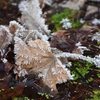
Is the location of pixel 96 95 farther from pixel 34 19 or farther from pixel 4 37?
pixel 34 19

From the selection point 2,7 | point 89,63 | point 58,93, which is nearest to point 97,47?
point 89,63

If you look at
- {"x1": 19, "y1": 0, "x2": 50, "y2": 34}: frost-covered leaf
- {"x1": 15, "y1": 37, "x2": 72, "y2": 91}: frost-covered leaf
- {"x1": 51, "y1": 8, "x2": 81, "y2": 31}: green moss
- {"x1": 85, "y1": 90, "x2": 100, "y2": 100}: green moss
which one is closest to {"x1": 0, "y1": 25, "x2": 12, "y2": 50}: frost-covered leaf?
{"x1": 15, "y1": 37, "x2": 72, "y2": 91}: frost-covered leaf

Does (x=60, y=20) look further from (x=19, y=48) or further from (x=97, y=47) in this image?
(x=19, y=48)

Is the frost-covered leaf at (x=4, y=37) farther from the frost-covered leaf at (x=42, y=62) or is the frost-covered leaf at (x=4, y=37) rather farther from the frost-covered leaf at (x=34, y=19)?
the frost-covered leaf at (x=34, y=19)

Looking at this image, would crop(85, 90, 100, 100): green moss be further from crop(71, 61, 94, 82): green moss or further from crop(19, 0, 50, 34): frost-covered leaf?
crop(19, 0, 50, 34): frost-covered leaf

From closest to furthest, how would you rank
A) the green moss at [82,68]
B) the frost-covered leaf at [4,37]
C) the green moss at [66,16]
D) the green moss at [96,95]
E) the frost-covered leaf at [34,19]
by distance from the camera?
the green moss at [96,95], the green moss at [82,68], the frost-covered leaf at [4,37], the frost-covered leaf at [34,19], the green moss at [66,16]

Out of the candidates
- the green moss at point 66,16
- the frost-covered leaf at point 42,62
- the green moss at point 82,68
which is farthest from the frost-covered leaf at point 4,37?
the green moss at point 66,16

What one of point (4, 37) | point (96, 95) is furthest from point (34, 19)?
point (96, 95)
